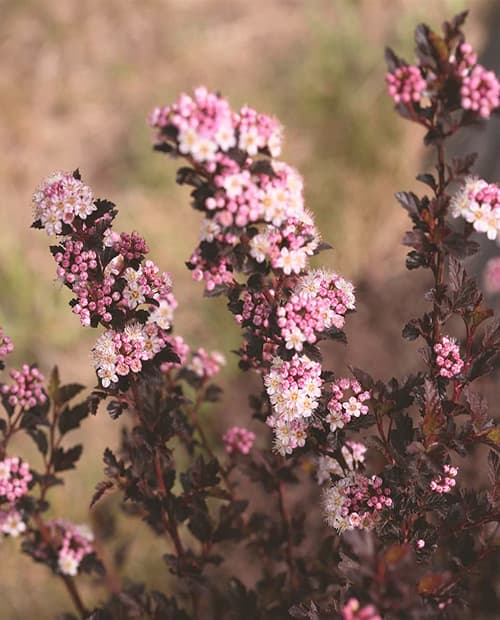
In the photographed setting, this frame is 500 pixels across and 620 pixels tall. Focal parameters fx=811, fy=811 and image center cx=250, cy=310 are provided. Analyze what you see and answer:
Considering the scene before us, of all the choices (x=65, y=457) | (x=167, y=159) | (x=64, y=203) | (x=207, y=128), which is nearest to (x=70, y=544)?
(x=65, y=457)

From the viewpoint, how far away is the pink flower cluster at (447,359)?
1.49 meters

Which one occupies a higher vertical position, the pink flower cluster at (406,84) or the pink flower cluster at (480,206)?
the pink flower cluster at (406,84)

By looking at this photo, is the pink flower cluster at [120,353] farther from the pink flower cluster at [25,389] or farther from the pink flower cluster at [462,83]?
the pink flower cluster at [462,83]

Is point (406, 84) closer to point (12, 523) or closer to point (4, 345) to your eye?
point (4, 345)

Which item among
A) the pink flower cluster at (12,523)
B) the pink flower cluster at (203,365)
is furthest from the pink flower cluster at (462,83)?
the pink flower cluster at (12,523)

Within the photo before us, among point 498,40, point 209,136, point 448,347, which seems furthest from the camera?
point 498,40

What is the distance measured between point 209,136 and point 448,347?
0.60m

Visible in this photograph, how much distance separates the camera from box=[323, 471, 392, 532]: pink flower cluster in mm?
1512

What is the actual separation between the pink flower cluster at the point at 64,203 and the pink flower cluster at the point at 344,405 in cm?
56

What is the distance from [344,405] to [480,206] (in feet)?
1.43

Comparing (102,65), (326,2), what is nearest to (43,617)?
(102,65)

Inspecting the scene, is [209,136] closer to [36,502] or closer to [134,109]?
[36,502]

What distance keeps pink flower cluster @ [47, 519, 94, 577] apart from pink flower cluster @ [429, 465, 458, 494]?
904 millimetres

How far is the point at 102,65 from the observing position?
5.21 meters
